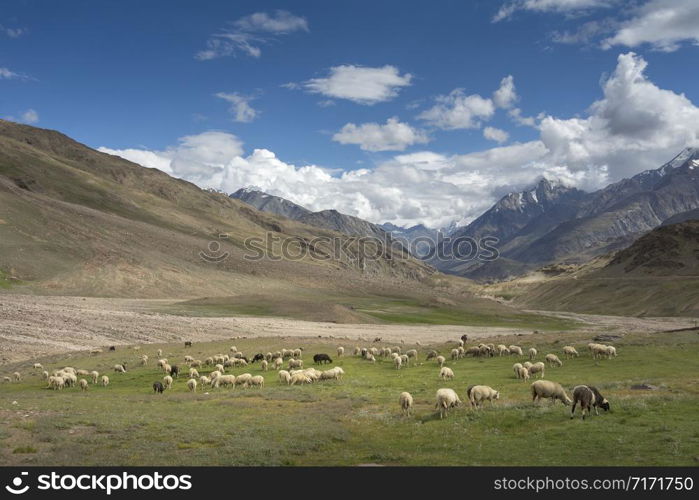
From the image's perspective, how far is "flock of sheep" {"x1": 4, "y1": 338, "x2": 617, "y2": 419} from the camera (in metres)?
25.9

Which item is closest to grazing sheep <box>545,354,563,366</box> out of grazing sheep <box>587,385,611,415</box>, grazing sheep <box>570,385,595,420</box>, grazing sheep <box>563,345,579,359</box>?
grazing sheep <box>563,345,579,359</box>

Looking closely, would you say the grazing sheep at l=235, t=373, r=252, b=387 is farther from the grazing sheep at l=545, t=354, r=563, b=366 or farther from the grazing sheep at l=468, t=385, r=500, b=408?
the grazing sheep at l=545, t=354, r=563, b=366

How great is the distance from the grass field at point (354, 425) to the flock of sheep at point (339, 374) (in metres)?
0.87

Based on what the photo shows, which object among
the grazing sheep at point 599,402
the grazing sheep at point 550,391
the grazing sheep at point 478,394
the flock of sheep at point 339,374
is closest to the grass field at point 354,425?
the grazing sheep at point 599,402

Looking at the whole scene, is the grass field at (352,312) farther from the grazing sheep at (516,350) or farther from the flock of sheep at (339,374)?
the grazing sheep at (516,350)

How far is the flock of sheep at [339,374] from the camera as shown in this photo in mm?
25859

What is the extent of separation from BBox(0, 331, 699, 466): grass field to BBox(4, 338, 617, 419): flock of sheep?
0.87m

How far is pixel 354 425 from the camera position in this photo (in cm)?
2458

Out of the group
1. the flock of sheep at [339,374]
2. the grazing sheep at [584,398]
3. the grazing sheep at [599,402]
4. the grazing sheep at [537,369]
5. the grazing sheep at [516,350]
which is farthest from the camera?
the grazing sheep at [516,350]

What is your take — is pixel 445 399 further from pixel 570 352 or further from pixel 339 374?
pixel 570 352

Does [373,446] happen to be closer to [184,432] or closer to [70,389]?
[184,432]

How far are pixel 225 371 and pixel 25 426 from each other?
26.7m
